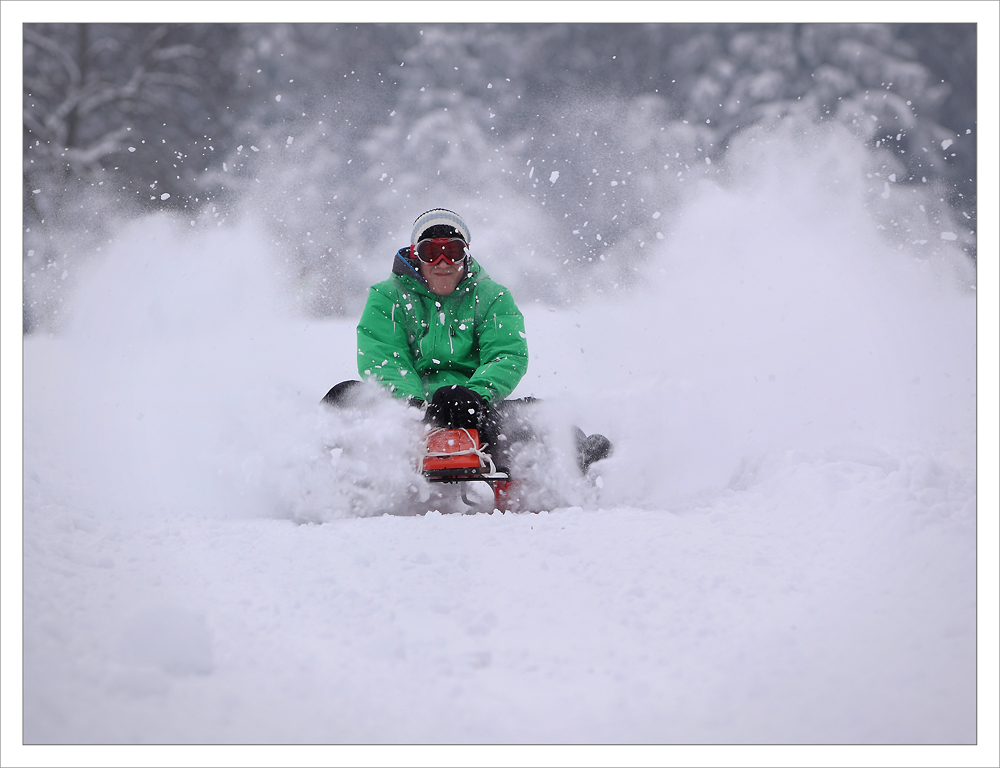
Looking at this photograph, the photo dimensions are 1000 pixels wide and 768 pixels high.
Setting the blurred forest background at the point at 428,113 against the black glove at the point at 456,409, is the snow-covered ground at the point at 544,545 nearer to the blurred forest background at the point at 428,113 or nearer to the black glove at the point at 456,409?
the black glove at the point at 456,409

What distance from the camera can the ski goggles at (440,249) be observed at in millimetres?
2332

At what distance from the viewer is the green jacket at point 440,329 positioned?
2.40 metres

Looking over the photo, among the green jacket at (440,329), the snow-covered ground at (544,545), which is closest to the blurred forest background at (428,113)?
the snow-covered ground at (544,545)

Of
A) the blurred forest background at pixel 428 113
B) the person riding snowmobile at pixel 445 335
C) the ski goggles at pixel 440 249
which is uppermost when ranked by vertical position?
the blurred forest background at pixel 428 113

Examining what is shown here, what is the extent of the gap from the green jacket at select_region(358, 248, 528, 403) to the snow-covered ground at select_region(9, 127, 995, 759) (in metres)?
0.30

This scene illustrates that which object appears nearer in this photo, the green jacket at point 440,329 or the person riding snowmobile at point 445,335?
the person riding snowmobile at point 445,335

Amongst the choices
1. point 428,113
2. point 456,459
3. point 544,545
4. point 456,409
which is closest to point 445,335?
A: point 456,409

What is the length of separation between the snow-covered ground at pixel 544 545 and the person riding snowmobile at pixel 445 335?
18cm

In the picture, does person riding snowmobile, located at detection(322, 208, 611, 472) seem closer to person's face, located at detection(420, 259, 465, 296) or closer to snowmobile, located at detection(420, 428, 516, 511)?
person's face, located at detection(420, 259, 465, 296)

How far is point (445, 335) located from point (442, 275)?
8.7 inches

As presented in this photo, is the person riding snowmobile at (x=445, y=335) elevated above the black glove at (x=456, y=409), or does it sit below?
above

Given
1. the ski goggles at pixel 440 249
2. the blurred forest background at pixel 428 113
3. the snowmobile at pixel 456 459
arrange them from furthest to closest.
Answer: the ski goggles at pixel 440 249 < the blurred forest background at pixel 428 113 < the snowmobile at pixel 456 459

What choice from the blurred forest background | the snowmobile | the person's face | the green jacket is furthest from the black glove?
the blurred forest background

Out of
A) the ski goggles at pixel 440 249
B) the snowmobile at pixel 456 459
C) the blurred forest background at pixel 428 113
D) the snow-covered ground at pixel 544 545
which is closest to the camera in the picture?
the snow-covered ground at pixel 544 545
